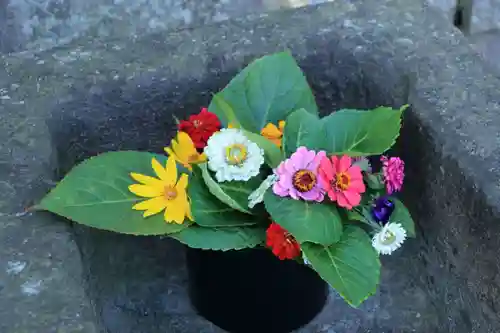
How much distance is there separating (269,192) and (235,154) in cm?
4

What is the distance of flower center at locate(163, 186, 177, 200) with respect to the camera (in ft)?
2.50

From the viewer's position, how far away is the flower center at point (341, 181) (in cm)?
75

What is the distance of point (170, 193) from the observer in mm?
762

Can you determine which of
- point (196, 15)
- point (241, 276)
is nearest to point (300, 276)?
point (241, 276)

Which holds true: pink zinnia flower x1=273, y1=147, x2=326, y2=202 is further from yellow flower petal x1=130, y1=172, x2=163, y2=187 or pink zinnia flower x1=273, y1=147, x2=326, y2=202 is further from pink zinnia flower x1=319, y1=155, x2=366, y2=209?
yellow flower petal x1=130, y1=172, x2=163, y2=187

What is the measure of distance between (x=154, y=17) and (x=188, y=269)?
33cm

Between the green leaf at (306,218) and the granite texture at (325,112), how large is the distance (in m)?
0.12

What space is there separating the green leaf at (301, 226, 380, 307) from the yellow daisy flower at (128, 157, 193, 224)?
0.11 m

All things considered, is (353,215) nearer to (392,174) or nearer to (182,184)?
(392,174)

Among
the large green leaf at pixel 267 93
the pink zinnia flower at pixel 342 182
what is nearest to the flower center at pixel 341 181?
the pink zinnia flower at pixel 342 182

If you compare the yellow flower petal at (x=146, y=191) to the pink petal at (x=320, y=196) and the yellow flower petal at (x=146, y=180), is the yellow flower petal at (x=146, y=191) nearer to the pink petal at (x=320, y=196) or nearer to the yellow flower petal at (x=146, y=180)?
the yellow flower petal at (x=146, y=180)

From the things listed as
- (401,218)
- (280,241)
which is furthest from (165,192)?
(401,218)

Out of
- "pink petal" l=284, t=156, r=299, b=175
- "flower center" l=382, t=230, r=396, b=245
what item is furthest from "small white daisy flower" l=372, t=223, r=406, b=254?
"pink petal" l=284, t=156, r=299, b=175

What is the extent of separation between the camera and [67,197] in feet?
2.42
